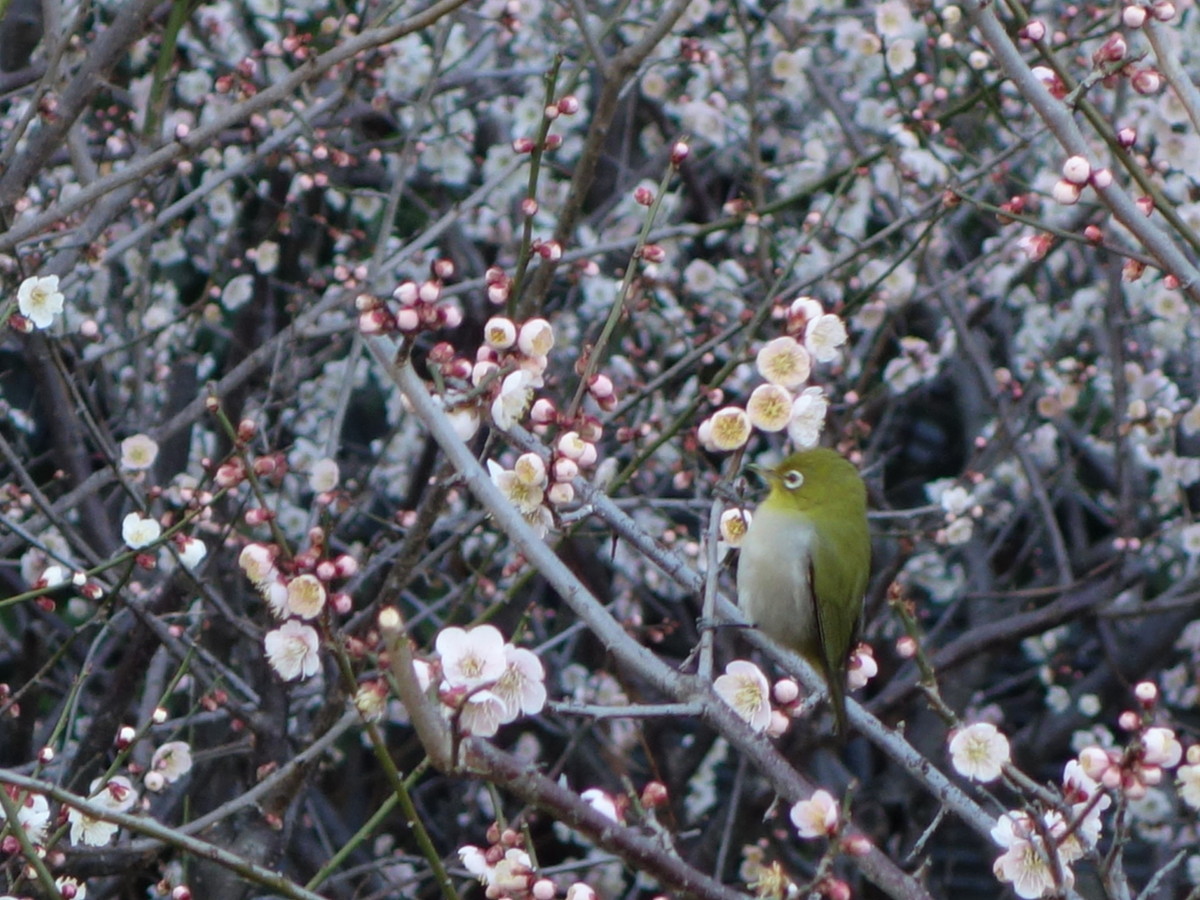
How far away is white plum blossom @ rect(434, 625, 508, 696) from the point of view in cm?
175

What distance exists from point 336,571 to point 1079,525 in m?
5.07

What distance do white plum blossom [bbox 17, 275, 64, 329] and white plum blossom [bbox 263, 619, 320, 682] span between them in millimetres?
1417

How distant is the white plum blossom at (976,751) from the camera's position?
223 cm

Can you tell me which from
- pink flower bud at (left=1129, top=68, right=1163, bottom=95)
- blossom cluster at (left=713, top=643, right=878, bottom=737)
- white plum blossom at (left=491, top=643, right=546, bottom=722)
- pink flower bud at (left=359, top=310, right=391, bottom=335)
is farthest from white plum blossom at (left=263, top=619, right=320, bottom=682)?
pink flower bud at (left=1129, top=68, right=1163, bottom=95)

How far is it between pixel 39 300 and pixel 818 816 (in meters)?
2.22

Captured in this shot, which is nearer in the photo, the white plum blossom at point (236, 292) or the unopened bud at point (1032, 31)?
the unopened bud at point (1032, 31)

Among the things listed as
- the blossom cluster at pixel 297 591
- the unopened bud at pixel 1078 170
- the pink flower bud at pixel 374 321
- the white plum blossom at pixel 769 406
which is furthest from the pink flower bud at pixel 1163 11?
the blossom cluster at pixel 297 591

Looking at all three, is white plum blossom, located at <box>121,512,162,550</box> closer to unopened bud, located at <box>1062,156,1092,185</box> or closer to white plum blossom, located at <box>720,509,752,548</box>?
white plum blossom, located at <box>720,509,752,548</box>

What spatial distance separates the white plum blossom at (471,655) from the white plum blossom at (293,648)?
333 mm

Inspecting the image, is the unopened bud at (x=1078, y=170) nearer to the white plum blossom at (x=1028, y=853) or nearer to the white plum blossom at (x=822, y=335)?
the white plum blossom at (x=822, y=335)

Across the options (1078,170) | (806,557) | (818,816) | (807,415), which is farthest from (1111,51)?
(806,557)

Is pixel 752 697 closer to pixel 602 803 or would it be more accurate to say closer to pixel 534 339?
pixel 602 803

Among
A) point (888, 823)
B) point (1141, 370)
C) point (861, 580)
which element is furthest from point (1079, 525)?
point (861, 580)

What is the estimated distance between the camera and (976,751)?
7.35 ft
